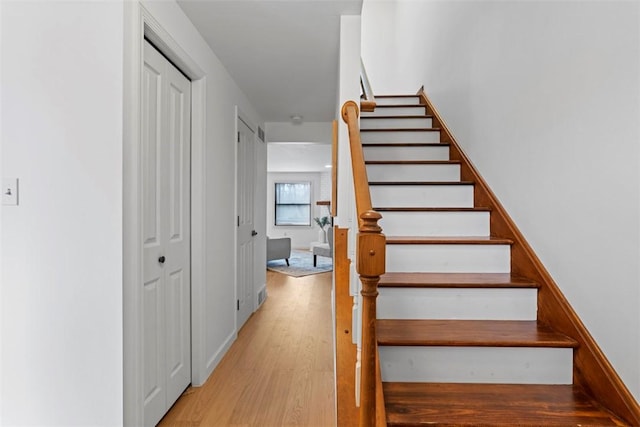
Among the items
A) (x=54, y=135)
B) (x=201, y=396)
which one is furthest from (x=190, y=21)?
(x=201, y=396)

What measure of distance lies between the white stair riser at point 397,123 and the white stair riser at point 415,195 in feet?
3.62

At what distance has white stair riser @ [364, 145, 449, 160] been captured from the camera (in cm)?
288

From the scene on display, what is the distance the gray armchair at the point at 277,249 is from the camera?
6977 mm

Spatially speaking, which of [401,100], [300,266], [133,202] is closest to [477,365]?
[133,202]

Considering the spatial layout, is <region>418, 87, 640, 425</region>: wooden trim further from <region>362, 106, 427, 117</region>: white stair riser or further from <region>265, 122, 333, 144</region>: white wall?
<region>265, 122, 333, 144</region>: white wall

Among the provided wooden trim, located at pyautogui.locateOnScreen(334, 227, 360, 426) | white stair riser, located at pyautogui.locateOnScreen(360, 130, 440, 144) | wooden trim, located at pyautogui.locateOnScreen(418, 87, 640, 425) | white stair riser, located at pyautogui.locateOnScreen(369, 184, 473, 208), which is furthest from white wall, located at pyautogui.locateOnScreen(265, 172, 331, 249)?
wooden trim, located at pyautogui.locateOnScreen(334, 227, 360, 426)

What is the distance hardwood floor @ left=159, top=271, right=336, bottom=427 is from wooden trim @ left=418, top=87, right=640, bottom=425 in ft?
4.15

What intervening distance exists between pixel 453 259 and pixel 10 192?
211 cm

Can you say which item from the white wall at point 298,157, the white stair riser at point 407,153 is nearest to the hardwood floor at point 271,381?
the white stair riser at point 407,153

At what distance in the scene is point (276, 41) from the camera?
2410 millimetres

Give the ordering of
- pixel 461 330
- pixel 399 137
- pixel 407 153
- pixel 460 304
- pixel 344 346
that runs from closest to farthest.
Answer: pixel 461 330, pixel 460 304, pixel 344 346, pixel 407 153, pixel 399 137

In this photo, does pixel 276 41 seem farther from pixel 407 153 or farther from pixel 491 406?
pixel 491 406

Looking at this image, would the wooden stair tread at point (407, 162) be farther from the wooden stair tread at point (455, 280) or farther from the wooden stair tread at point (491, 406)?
the wooden stair tread at point (491, 406)

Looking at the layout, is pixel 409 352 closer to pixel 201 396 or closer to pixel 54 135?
pixel 201 396
